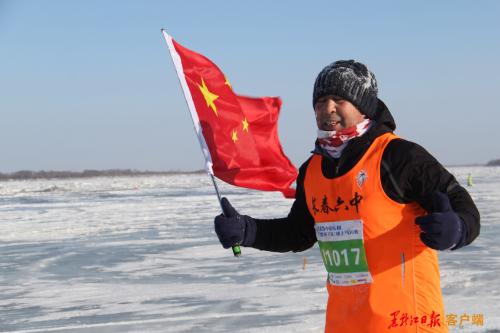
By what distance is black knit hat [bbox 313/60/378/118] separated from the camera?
2.06m

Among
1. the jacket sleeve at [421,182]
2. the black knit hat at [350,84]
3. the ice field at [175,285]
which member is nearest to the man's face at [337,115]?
the black knit hat at [350,84]

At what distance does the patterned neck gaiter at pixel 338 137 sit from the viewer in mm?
2020

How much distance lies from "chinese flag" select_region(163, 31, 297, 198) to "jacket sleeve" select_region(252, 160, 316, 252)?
65 centimetres

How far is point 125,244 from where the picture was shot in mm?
10914

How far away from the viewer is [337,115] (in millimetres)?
2064

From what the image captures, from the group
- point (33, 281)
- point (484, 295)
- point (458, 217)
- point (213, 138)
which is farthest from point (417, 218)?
point (33, 281)

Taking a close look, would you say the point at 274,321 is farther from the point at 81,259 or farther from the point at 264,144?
the point at 81,259

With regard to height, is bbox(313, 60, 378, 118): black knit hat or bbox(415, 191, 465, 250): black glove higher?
bbox(313, 60, 378, 118): black knit hat

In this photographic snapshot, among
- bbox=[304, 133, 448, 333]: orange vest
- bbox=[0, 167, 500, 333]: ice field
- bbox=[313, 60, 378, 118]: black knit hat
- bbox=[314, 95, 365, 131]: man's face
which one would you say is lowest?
bbox=[0, 167, 500, 333]: ice field

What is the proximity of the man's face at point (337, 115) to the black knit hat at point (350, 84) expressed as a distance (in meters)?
0.02

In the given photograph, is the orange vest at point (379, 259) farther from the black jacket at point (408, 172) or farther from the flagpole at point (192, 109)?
the flagpole at point (192, 109)

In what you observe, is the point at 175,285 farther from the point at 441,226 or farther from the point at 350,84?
the point at 441,226

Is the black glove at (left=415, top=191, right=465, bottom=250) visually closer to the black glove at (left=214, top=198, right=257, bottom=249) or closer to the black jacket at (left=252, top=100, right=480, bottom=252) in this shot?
the black jacket at (left=252, top=100, right=480, bottom=252)

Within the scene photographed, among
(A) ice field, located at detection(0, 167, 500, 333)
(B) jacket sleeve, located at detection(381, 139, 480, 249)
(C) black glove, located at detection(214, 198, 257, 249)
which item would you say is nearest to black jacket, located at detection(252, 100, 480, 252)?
(B) jacket sleeve, located at detection(381, 139, 480, 249)
